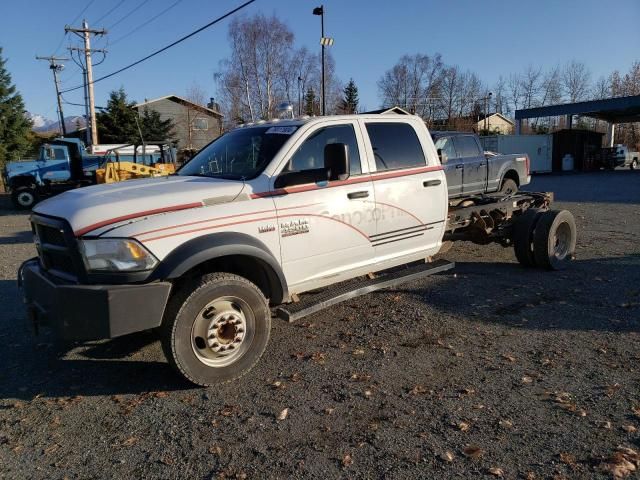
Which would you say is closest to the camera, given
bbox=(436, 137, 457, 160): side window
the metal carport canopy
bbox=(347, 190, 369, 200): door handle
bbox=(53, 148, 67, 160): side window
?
bbox=(347, 190, 369, 200): door handle

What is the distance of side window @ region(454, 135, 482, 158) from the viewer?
39.9ft

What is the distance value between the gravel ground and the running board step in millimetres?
447

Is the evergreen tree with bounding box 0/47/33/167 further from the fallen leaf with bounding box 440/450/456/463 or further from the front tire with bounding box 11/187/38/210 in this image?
the fallen leaf with bounding box 440/450/456/463

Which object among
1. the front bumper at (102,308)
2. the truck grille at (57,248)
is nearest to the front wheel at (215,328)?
the front bumper at (102,308)

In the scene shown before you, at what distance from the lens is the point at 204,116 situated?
5003cm

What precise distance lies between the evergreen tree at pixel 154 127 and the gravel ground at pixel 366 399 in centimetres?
3898

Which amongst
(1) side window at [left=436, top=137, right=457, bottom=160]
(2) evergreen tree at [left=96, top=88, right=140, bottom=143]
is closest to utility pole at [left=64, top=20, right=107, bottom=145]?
(2) evergreen tree at [left=96, top=88, right=140, bottom=143]

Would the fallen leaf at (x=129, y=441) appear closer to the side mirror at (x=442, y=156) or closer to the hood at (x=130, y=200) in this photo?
the hood at (x=130, y=200)

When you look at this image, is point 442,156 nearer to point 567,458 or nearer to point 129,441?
point 567,458

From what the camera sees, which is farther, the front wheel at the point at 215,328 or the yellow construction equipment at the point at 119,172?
the yellow construction equipment at the point at 119,172

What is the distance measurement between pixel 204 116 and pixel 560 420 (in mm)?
50439

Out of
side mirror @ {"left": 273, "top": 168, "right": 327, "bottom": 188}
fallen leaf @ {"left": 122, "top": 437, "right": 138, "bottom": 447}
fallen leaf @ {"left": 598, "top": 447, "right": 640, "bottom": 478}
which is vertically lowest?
fallen leaf @ {"left": 598, "top": 447, "right": 640, "bottom": 478}

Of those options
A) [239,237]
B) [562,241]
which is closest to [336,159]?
[239,237]

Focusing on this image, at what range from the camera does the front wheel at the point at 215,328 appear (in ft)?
12.0
